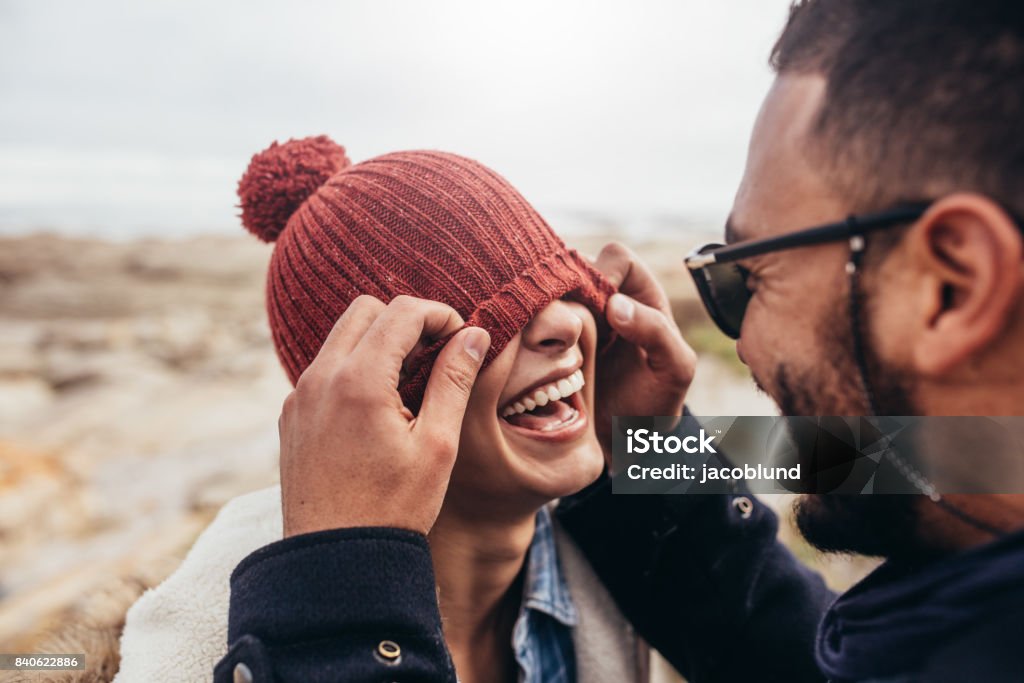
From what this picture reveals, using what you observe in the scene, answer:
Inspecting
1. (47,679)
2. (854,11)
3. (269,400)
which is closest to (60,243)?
(269,400)

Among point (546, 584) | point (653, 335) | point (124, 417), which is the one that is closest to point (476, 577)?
point (546, 584)

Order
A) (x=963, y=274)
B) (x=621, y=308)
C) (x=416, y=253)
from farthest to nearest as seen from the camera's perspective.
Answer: (x=621, y=308), (x=416, y=253), (x=963, y=274)

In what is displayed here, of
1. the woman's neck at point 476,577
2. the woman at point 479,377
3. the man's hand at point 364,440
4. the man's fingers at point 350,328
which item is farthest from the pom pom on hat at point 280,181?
the woman's neck at point 476,577

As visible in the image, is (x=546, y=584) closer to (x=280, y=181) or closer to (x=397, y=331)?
(x=397, y=331)

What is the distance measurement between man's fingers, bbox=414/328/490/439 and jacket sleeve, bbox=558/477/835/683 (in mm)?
992

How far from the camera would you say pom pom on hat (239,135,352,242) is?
2.39m

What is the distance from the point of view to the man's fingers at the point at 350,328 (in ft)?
5.33

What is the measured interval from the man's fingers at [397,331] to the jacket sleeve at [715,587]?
1116 mm

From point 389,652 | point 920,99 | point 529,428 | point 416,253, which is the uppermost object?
point 920,99

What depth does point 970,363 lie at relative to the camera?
52.7 inches

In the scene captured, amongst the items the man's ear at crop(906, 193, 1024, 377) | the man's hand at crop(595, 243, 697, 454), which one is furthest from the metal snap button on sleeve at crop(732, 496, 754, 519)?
the man's ear at crop(906, 193, 1024, 377)

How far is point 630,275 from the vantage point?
8.25 ft

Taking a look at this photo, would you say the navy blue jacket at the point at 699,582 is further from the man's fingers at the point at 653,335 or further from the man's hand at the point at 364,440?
the man's fingers at the point at 653,335

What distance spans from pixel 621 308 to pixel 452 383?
2.69ft
